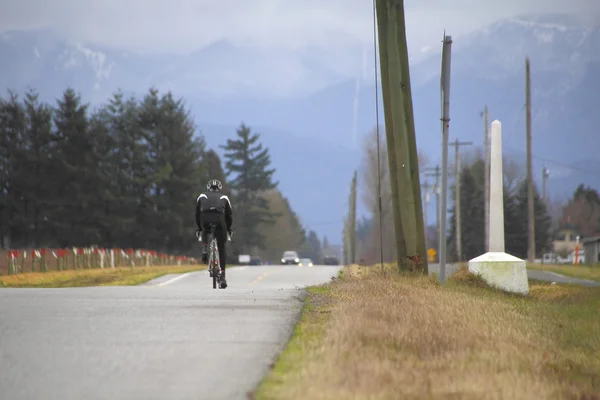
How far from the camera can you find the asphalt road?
771cm

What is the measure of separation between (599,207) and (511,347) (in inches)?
6988

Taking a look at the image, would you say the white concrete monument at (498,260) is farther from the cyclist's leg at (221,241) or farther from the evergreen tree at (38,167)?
the evergreen tree at (38,167)

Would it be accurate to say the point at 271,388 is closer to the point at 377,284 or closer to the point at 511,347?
the point at 511,347

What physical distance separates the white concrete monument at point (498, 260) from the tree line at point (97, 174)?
5906 centimetres

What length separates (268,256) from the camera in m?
194

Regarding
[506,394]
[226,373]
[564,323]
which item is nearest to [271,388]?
[226,373]

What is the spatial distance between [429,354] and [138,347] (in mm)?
2332

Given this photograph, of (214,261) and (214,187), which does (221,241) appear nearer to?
(214,261)

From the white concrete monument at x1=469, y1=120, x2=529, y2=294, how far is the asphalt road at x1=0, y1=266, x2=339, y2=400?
910 centimetres

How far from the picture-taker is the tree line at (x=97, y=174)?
80.6 m

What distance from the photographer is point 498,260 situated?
22891 millimetres

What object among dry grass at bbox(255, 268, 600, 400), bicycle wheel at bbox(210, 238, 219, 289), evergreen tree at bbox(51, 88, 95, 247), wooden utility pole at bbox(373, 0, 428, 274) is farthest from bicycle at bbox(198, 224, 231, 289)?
evergreen tree at bbox(51, 88, 95, 247)

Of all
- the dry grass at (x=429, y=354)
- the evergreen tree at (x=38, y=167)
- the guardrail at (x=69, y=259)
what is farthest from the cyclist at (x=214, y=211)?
the evergreen tree at (x=38, y=167)

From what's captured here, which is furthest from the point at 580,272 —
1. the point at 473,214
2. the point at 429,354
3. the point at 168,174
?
the point at 473,214
